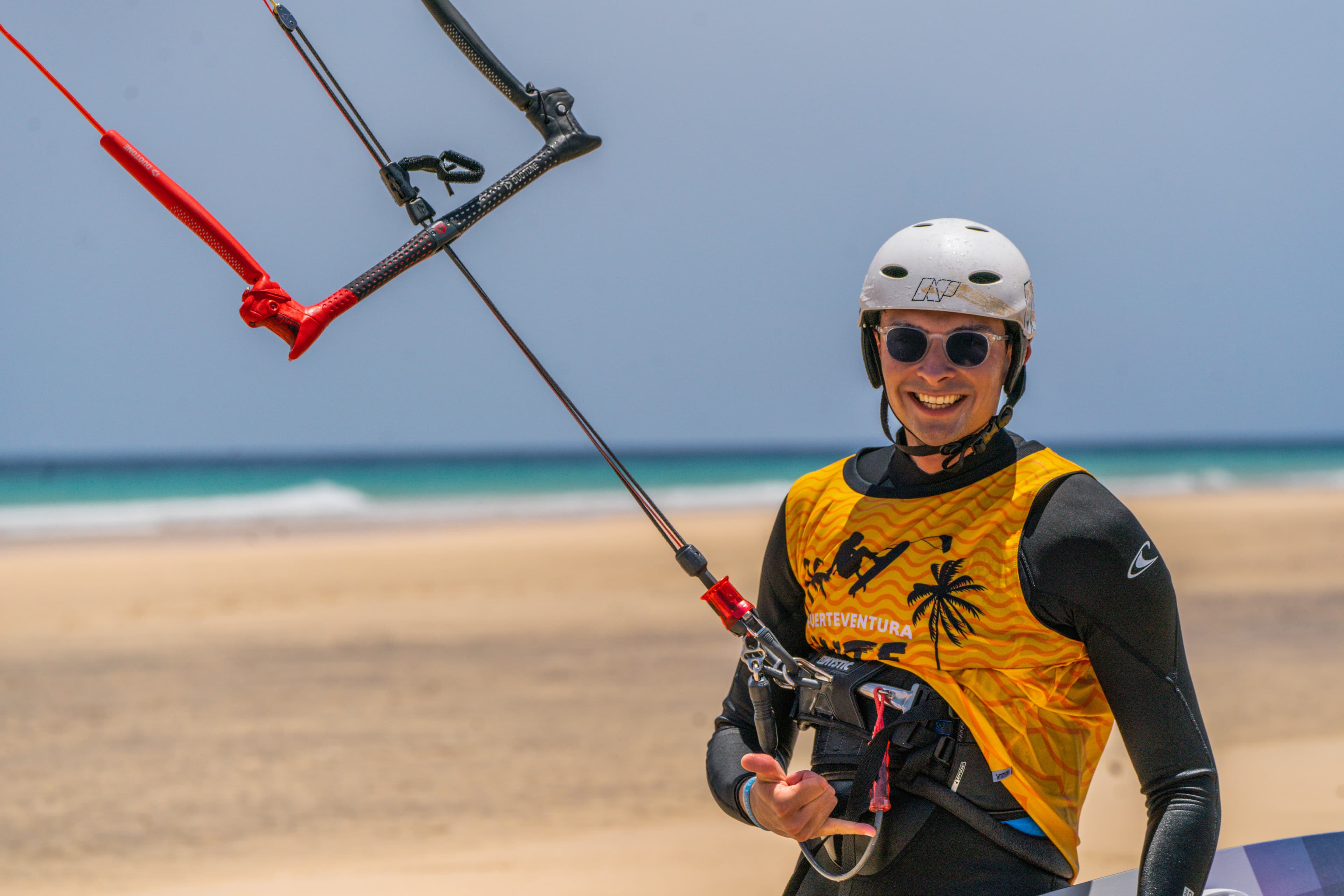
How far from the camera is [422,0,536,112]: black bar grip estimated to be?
206 centimetres

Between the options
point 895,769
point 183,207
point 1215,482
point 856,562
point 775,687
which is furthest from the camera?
point 1215,482

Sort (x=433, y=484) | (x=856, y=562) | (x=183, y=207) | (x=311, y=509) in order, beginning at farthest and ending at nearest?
(x=433, y=484), (x=311, y=509), (x=856, y=562), (x=183, y=207)

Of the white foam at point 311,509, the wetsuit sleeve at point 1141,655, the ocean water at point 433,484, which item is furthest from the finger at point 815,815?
the ocean water at point 433,484

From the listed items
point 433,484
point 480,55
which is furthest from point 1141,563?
point 433,484

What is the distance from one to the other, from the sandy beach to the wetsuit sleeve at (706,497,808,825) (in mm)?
2796

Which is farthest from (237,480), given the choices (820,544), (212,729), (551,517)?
(820,544)

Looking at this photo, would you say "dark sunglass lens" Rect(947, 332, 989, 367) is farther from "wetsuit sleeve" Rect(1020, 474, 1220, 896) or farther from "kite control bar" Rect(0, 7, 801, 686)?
"kite control bar" Rect(0, 7, 801, 686)

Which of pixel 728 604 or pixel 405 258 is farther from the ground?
pixel 405 258

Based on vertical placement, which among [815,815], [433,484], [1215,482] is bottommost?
[1215,482]

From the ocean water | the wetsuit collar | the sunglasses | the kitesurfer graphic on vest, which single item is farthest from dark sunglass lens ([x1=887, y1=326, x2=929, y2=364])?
the ocean water

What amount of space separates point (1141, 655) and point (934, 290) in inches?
28.5

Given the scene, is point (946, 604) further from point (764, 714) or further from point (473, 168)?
point (473, 168)

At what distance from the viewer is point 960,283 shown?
7.22 ft

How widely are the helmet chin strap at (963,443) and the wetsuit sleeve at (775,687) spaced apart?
29cm
